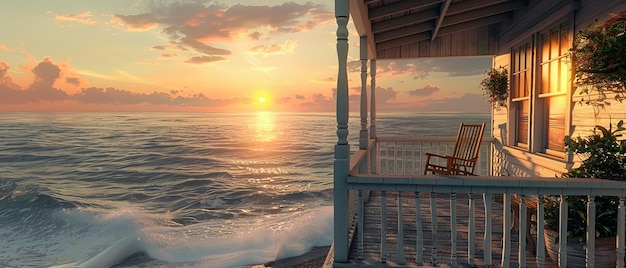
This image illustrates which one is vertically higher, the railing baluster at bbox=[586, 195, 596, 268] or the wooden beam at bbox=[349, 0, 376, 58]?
the wooden beam at bbox=[349, 0, 376, 58]

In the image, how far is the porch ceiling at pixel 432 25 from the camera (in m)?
3.97

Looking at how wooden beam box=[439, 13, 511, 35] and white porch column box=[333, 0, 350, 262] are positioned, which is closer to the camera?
white porch column box=[333, 0, 350, 262]

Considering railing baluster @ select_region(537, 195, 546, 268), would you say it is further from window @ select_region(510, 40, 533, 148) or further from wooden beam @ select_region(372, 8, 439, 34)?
wooden beam @ select_region(372, 8, 439, 34)

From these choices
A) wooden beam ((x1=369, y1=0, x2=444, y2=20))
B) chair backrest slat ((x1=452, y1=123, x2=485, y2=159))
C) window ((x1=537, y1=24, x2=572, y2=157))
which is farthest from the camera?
chair backrest slat ((x1=452, y1=123, x2=485, y2=159))

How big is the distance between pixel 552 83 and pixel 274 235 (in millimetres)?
6567

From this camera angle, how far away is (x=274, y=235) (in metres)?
8.51

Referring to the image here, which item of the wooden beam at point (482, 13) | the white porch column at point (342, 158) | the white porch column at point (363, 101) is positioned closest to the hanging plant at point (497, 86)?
the wooden beam at point (482, 13)

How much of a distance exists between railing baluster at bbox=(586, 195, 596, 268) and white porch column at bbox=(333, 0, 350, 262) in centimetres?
154

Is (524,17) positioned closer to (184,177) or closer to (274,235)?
(274,235)

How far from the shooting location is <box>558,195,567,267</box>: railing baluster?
90.9 inches

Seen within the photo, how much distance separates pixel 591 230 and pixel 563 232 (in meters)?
0.15

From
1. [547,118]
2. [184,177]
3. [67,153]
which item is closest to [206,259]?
[547,118]

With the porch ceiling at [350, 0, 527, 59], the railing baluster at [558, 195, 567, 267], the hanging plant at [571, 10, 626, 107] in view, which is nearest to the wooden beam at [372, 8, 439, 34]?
the porch ceiling at [350, 0, 527, 59]

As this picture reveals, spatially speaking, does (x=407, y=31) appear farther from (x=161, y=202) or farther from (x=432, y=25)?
(x=161, y=202)
